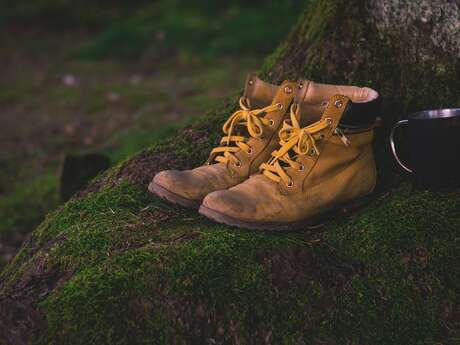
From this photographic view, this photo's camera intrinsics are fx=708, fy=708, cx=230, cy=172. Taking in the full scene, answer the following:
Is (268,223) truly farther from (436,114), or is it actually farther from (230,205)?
(436,114)

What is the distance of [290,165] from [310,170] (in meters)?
0.09

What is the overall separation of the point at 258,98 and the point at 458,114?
876mm

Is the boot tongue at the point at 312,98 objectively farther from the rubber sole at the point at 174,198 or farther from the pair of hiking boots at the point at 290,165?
the rubber sole at the point at 174,198

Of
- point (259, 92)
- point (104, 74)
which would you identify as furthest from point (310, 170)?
point (104, 74)

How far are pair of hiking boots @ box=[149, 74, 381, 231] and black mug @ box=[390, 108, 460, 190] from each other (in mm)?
187

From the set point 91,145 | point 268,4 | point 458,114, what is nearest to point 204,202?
point 458,114

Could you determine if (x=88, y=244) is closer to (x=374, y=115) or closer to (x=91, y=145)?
(x=374, y=115)

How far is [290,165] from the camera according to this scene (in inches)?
115

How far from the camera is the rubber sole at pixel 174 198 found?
9.81 ft

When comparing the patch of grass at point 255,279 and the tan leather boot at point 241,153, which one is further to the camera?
the tan leather boot at point 241,153

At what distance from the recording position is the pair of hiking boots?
2842 millimetres

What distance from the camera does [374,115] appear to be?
9.87ft

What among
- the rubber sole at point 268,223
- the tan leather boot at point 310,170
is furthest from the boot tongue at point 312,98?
the rubber sole at point 268,223

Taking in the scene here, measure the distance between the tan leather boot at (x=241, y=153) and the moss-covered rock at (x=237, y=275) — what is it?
11 centimetres
